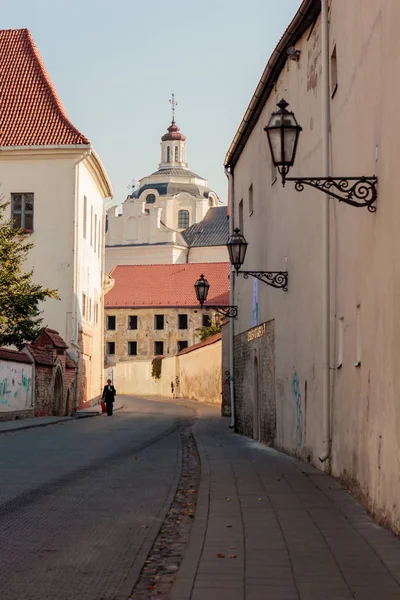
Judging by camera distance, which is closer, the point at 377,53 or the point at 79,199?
the point at 377,53

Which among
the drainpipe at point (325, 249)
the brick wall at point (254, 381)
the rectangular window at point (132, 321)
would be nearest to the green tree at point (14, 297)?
the brick wall at point (254, 381)

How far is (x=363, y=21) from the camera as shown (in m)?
11.2

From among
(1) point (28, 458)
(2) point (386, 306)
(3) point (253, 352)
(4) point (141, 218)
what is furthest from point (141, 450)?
(4) point (141, 218)

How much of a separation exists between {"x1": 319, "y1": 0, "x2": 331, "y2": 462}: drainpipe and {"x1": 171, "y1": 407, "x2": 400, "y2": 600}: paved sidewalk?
0.81 m

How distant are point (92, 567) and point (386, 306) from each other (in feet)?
11.8

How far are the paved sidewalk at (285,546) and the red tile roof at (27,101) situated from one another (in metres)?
35.1

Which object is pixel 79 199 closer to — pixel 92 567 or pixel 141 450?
pixel 141 450

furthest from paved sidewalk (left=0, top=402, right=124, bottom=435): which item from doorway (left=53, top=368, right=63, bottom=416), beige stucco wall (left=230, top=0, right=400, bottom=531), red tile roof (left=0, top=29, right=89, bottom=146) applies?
red tile roof (left=0, top=29, right=89, bottom=146)

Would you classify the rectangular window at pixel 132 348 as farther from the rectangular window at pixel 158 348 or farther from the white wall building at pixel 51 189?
the white wall building at pixel 51 189

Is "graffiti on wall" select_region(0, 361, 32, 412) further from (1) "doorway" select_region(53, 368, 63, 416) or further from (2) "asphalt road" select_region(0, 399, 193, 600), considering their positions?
(2) "asphalt road" select_region(0, 399, 193, 600)

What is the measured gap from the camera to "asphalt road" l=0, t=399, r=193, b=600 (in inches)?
280

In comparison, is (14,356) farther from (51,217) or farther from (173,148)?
(173,148)

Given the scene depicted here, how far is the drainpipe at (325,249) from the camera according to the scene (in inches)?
559

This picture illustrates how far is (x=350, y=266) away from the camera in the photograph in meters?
12.2
